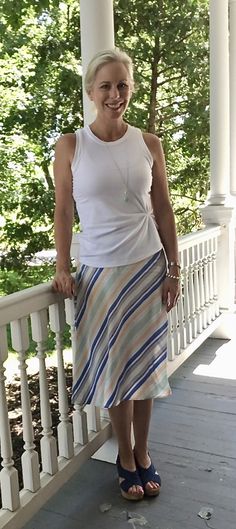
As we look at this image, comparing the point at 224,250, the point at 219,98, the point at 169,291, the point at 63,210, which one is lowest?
the point at 224,250

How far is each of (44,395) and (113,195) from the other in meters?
0.77

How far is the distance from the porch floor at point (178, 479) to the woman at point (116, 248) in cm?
30

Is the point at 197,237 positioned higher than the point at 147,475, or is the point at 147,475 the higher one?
the point at 197,237

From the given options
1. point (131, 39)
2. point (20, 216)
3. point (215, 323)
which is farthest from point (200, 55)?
point (215, 323)

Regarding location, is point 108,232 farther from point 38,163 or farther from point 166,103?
point 166,103

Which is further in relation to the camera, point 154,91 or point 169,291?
point 154,91

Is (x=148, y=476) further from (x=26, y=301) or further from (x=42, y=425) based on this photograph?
(x=26, y=301)

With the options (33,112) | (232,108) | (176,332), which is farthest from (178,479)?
(33,112)

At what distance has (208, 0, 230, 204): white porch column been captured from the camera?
4.08 meters

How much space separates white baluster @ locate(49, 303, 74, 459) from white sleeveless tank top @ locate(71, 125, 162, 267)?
0.81ft

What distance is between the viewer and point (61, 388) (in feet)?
6.84

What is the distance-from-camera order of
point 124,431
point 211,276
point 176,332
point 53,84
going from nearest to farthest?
point 124,431 → point 176,332 → point 211,276 → point 53,84

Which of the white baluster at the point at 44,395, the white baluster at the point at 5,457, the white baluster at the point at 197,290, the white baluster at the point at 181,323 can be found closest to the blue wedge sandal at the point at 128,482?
the white baluster at the point at 44,395

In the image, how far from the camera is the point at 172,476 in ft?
7.64
